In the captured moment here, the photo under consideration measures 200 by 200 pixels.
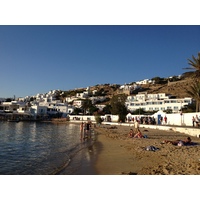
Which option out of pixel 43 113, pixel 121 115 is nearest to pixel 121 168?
pixel 121 115

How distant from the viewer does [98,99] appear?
11662 cm

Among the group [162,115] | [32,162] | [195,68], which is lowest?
[32,162]

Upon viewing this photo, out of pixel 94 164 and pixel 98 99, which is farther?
pixel 98 99

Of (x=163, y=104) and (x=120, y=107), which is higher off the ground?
(x=163, y=104)

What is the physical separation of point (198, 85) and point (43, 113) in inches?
2787

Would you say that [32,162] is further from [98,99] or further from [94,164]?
[98,99]

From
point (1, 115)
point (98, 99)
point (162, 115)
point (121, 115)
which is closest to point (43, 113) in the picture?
point (1, 115)

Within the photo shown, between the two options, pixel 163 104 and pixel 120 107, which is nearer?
pixel 120 107

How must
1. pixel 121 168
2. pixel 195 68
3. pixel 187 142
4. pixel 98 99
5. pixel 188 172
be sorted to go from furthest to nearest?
pixel 98 99 → pixel 195 68 → pixel 187 142 → pixel 121 168 → pixel 188 172

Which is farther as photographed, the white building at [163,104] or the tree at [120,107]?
the white building at [163,104]

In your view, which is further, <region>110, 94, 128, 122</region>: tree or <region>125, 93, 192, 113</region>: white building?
<region>125, 93, 192, 113</region>: white building
